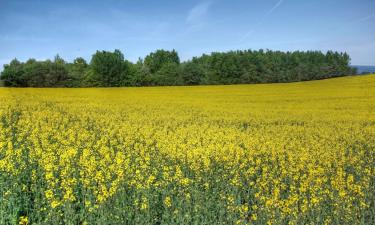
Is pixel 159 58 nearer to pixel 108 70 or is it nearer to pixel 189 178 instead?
pixel 108 70

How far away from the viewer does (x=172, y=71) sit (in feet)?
237

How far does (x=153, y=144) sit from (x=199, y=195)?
629 cm

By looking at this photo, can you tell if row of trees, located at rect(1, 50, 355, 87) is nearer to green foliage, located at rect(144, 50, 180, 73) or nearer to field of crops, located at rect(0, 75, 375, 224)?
green foliage, located at rect(144, 50, 180, 73)

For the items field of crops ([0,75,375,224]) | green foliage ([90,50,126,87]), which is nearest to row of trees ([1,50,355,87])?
green foliage ([90,50,126,87])

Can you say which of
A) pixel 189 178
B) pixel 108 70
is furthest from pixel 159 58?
pixel 189 178

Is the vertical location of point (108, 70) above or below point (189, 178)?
above

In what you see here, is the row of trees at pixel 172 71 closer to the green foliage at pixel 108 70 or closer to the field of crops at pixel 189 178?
the green foliage at pixel 108 70

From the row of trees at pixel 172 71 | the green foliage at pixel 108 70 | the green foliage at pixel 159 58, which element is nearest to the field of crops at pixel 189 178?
the row of trees at pixel 172 71

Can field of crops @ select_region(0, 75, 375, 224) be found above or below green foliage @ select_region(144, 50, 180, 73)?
below

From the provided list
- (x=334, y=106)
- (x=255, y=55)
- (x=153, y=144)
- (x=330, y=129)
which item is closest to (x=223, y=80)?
(x=255, y=55)

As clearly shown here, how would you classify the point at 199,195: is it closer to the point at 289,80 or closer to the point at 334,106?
the point at 334,106

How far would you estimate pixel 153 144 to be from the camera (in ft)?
45.3

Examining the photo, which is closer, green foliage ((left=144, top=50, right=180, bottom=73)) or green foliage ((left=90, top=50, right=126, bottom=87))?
green foliage ((left=90, top=50, right=126, bottom=87))

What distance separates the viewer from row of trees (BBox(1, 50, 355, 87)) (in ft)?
211
